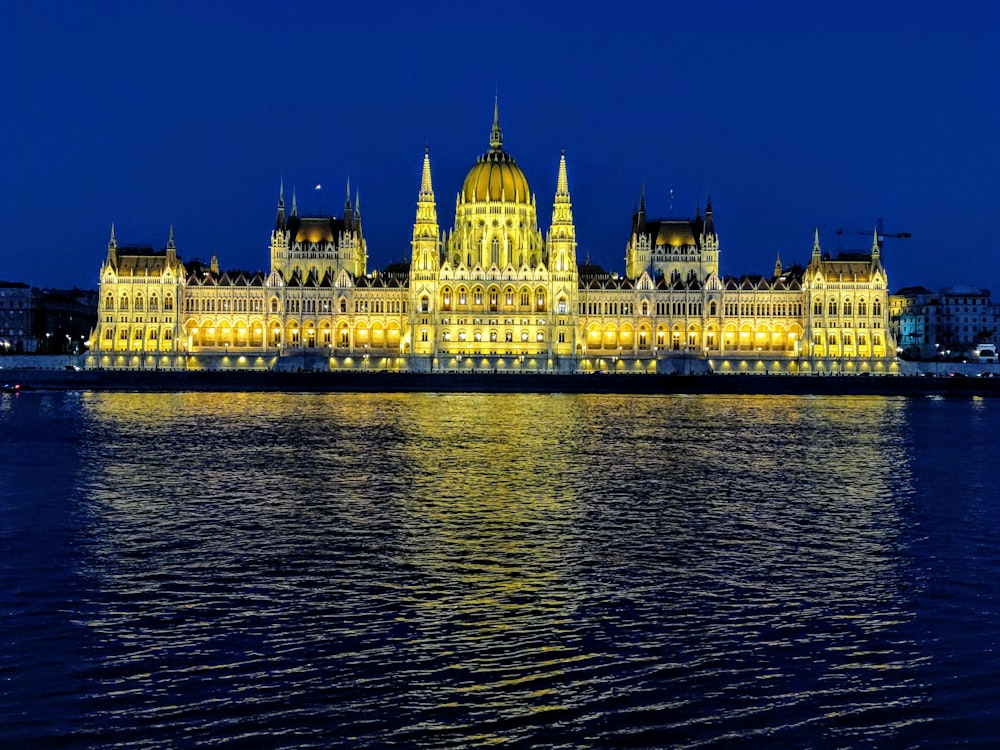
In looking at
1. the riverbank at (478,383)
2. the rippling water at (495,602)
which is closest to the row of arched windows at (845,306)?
the riverbank at (478,383)

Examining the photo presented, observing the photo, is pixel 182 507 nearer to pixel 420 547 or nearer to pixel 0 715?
pixel 420 547

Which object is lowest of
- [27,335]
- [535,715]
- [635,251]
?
[535,715]

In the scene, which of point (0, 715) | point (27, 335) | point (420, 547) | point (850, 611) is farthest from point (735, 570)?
point (27, 335)

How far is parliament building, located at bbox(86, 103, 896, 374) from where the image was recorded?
375ft

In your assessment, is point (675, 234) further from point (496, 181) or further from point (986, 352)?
point (986, 352)

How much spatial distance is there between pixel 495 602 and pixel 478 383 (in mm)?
75642

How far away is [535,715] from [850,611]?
6.43 meters

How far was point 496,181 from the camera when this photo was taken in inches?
4909

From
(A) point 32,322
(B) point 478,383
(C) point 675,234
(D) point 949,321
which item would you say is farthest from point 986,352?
(A) point 32,322

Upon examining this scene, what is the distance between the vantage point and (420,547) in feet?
64.7

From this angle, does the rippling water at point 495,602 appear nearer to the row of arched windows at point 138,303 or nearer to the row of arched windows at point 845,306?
the row of arched windows at point 845,306

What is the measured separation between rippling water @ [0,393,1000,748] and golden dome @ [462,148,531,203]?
9227 centimetres

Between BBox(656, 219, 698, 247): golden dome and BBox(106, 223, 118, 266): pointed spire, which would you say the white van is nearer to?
BBox(656, 219, 698, 247): golden dome

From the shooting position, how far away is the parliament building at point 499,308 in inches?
4500
